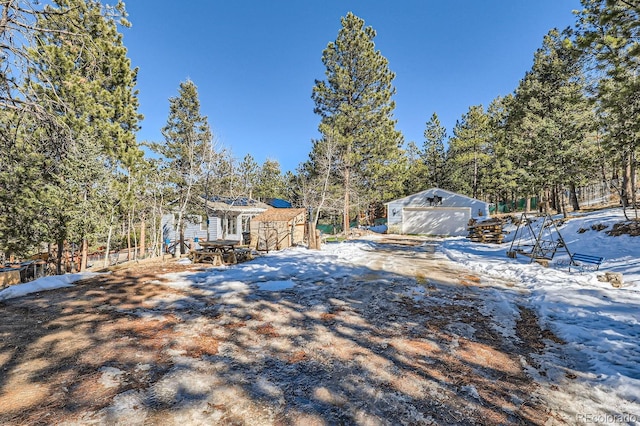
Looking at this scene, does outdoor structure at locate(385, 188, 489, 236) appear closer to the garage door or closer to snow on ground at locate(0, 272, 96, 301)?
the garage door

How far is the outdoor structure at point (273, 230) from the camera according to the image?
1562 centimetres

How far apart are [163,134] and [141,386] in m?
29.9

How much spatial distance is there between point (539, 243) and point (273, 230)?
1236 centimetres

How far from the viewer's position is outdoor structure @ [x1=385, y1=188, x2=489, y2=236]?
85.5ft

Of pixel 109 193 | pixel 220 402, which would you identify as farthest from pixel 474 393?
pixel 109 193

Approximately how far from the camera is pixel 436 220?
2694 centimetres

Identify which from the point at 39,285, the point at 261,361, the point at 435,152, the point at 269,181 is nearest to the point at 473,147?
the point at 435,152

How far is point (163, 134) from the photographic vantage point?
27.5m

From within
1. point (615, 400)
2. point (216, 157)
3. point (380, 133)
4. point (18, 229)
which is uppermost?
point (380, 133)

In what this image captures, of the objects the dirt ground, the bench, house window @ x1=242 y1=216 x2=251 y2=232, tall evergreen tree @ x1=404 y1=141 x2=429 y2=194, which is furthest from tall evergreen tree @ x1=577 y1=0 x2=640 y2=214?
tall evergreen tree @ x1=404 y1=141 x2=429 y2=194

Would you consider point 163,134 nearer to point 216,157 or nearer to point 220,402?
point 216,157

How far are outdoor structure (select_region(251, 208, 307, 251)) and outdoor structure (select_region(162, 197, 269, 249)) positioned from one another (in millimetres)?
4900

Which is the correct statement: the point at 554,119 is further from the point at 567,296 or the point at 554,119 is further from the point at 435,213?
the point at 567,296

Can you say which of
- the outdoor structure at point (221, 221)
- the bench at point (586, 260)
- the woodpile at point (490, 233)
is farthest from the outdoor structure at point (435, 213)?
the bench at point (586, 260)
